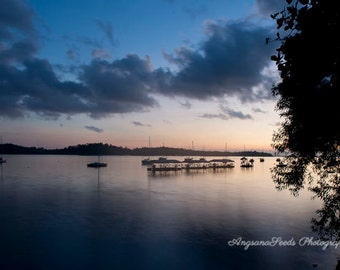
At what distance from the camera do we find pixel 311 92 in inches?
592

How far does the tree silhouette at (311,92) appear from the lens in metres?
9.82

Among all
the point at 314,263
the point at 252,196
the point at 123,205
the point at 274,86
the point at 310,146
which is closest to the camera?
the point at 310,146

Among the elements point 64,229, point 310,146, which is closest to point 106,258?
point 64,229

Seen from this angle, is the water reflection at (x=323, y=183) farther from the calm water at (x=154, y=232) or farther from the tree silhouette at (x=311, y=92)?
the calm water at (x=154, y=232)

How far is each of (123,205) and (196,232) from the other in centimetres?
1847

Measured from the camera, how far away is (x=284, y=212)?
43.5 metres

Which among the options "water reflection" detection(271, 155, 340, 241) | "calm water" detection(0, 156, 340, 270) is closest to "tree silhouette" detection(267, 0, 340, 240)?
"water reflection" detection(271, 155, 340, 241)

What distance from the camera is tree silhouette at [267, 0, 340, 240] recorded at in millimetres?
9820

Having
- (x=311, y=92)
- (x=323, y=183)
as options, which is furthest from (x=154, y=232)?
(x=311, y=92)

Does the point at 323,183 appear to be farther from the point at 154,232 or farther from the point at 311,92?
the point at 154,232

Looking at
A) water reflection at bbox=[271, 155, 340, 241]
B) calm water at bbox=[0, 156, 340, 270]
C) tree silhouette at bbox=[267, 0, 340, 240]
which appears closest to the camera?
tree silhouette at bbox=[267, 0, 340, 240]

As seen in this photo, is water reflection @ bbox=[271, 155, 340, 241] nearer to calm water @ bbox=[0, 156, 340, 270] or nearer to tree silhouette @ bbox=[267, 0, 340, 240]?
tree silhouette @ bbox=[267, 0, 340, 240]

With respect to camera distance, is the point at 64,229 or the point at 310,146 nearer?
the point at 310,146

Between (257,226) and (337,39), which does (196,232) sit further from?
(337,39)
